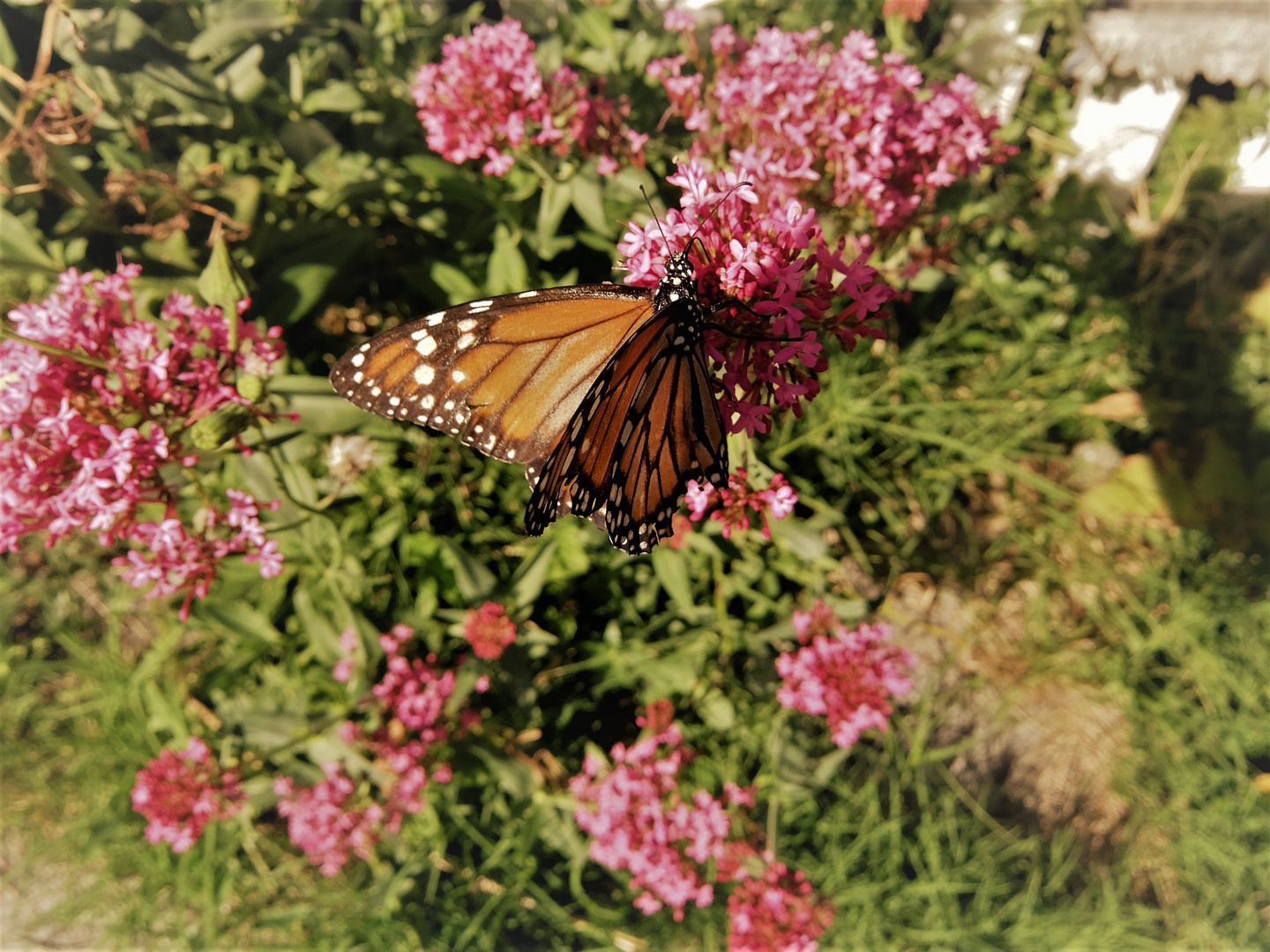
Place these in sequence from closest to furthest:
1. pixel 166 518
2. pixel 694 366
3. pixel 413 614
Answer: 1. pixel 694 366
2. pixel 166 518
3. pixel 413 614

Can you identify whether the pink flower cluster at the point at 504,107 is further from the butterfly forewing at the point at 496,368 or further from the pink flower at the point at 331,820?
the pink flower at the point at 331,820

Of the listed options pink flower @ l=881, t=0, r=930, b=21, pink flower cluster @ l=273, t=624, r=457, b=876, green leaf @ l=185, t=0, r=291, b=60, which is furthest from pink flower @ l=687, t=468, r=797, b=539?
pink flower @ l=881, t=0, r=930, b=21

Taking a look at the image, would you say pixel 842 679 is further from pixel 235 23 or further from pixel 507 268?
pixel 235 23

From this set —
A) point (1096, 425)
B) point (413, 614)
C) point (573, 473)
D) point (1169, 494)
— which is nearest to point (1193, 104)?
point (1096, 425)

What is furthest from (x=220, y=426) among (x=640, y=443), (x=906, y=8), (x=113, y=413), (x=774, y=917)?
(x=906, y=8)

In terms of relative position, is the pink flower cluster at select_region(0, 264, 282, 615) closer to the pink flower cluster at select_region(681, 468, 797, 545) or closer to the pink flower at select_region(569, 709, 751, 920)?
the pink flower cluster at select_region(681, 468, 797, 545)

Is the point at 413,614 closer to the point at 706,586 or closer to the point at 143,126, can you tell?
the point at 706,586
